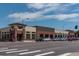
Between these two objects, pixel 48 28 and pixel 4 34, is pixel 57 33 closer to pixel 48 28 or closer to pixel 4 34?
pixel 48 28

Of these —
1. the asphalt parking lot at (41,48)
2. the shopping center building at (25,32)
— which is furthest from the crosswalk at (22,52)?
the shopping center building at (25,32)

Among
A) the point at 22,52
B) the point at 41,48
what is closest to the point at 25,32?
the point at 22,52

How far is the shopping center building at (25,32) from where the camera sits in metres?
10.5

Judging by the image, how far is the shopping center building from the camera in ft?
34.5

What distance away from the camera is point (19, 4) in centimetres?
1015

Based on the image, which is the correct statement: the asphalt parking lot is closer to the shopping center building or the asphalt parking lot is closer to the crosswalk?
the crosswalk

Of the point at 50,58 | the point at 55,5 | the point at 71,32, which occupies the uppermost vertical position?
the point at 55,5

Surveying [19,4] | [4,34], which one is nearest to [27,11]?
[19,4]

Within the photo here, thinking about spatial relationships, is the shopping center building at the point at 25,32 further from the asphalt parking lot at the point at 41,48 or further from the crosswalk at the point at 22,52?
the crosswalk at the point at 22,52

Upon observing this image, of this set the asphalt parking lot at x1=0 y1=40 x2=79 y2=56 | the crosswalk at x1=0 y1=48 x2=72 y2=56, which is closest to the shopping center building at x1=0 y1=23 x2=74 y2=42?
the asphalt parking lot at x1=0 y1=40 x2=79 y2=56

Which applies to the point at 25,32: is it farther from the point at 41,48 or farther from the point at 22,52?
the point at 41,48

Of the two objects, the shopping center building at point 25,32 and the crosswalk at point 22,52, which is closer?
the crosswalk at point 22,52

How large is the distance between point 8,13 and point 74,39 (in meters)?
2.04

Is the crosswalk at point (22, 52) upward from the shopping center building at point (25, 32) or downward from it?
downward
